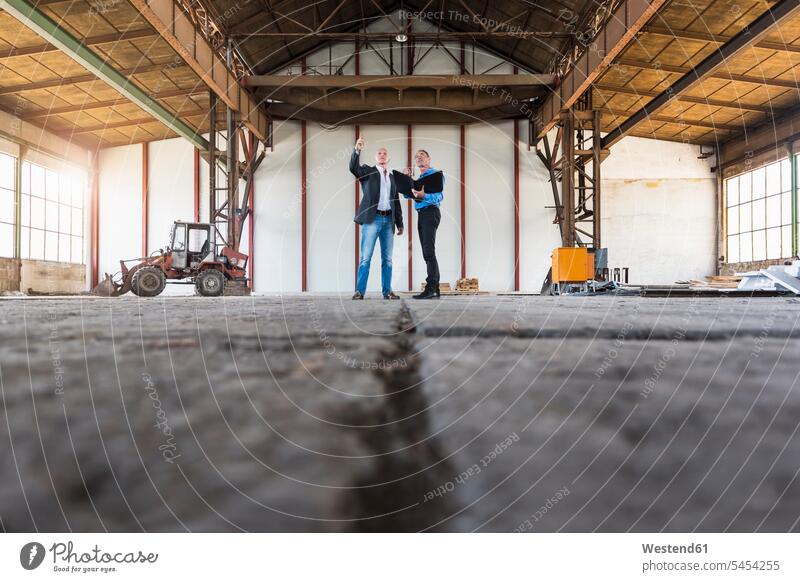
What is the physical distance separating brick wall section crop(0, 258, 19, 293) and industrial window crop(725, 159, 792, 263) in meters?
21.4

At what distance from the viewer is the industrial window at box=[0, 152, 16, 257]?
1312 centimetres

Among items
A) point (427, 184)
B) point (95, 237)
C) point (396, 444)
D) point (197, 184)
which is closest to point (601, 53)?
point (427, 184)

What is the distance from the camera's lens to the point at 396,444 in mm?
581

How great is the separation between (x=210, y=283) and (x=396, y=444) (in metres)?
10.3

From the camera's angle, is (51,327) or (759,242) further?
(759,242)

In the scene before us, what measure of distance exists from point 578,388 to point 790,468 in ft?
0.89

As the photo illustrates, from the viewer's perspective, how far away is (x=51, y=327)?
1.37m

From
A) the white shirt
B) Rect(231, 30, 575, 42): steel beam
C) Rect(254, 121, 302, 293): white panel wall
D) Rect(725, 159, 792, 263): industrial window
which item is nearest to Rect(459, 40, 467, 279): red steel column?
Result: Rect(231, 30, 575, 42): steel beam

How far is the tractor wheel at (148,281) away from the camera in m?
9.84

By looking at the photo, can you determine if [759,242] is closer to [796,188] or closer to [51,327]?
[796,188]

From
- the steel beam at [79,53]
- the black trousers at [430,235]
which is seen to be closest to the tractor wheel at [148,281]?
the steel beam at [79,53]

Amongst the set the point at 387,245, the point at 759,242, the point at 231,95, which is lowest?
the point at 387,245

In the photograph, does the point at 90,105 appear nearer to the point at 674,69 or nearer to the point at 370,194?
the point at 370,194
